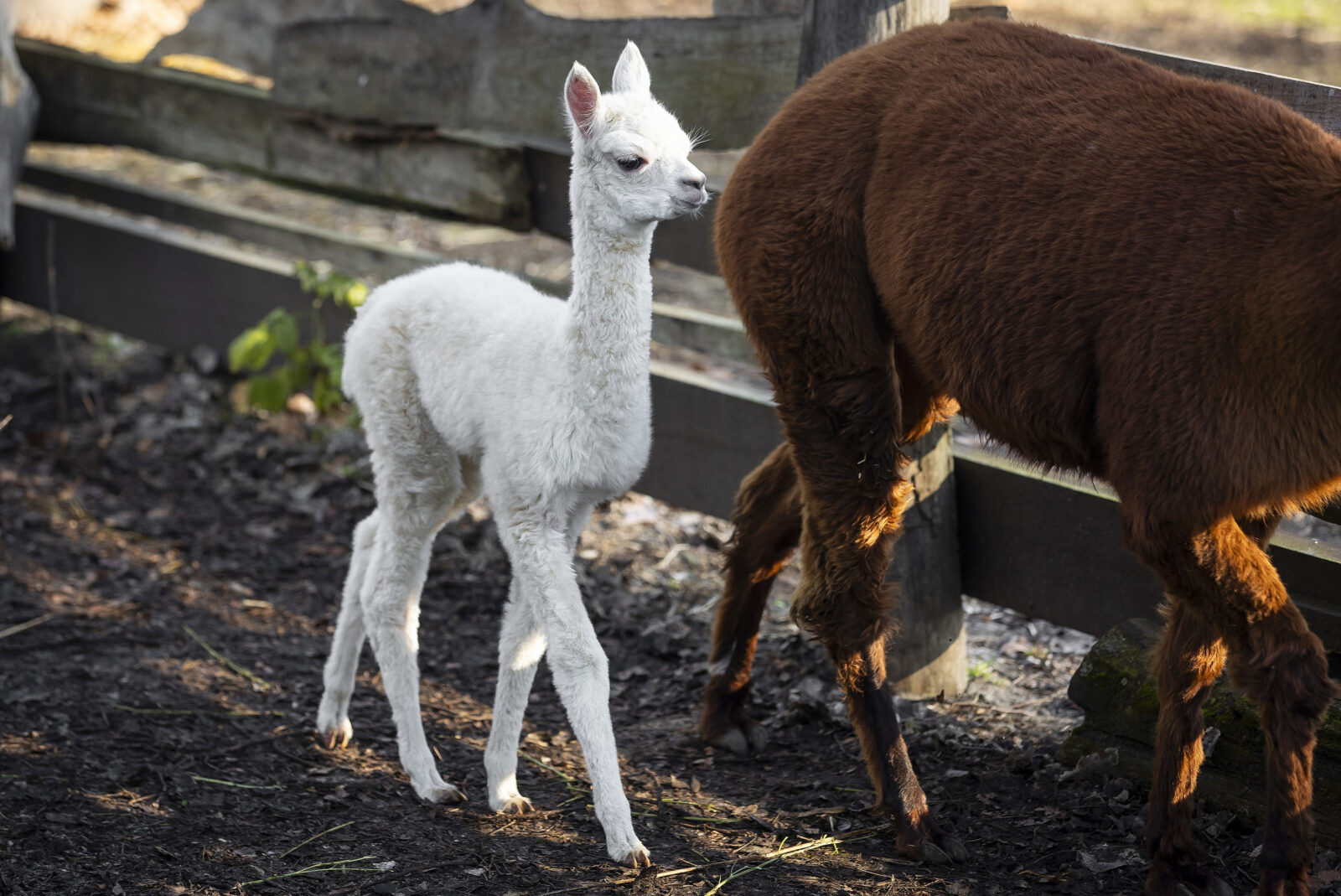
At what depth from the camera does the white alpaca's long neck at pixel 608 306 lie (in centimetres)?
310

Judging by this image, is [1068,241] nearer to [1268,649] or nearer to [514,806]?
[1268,649]

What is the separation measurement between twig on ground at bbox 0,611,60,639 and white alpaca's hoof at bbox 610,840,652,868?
2.53m

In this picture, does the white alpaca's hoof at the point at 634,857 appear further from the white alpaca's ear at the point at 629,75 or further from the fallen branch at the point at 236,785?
the white alpaca's ear at the point at 629,75

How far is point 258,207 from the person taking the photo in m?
8.91

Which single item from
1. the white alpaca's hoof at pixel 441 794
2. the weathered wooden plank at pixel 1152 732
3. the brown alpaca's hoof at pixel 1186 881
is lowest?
the white alpaca's hoof at pixel 441 794

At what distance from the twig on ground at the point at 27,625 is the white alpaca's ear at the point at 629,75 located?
292 cm

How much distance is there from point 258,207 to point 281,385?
3.40 metres

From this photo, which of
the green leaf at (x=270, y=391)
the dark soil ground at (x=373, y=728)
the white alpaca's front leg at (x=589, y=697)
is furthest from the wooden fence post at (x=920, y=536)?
the green leaf at (x=270, y=391)

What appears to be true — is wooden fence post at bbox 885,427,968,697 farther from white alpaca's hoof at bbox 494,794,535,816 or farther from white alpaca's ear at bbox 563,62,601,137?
white alpaca's ear at bbox 563,62,601,137

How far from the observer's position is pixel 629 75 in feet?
10.5

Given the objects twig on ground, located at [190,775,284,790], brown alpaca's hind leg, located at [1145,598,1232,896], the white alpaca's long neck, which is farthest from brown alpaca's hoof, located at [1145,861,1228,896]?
twig on ground, located at [190,775,284,790]

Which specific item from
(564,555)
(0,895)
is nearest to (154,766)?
(0,895)

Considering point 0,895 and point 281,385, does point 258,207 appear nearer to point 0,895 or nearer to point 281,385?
point 281,385

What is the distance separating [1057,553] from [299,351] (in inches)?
149
